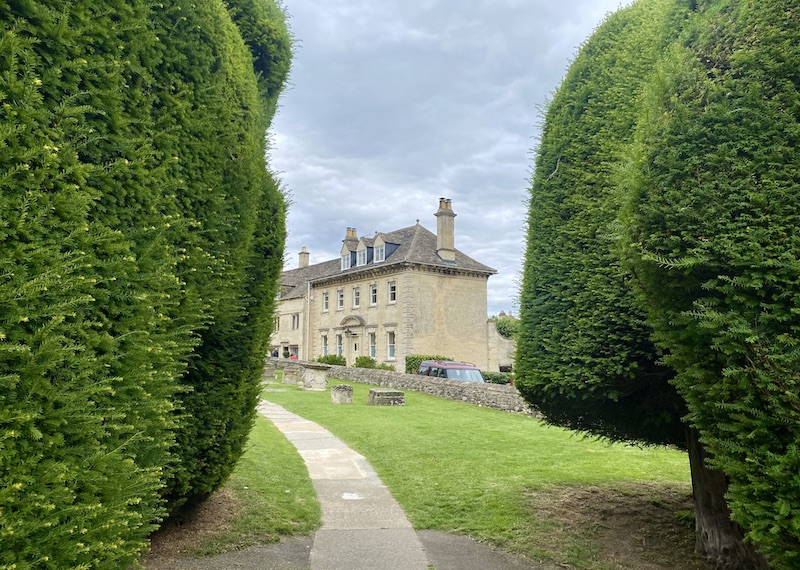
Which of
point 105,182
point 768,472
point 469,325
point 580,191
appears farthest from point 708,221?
point 469,325

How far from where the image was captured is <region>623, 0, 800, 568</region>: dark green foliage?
3.15 metres

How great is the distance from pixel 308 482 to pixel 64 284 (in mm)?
6999

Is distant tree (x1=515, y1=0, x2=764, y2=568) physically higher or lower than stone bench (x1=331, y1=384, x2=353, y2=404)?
higher

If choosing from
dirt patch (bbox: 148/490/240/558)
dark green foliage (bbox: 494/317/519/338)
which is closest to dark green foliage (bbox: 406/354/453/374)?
dark green foliage (bbox: 494/317/519/338)

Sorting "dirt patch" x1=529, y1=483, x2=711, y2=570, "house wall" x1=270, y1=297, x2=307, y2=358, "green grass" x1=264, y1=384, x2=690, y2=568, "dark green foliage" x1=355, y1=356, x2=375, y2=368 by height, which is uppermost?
"house wall" x1=270, y1=297, x2=307, y2=358

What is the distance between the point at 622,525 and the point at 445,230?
1245 inches

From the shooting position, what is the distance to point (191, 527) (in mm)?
6070

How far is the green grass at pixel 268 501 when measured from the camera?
238 inches

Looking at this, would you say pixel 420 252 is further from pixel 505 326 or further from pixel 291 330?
pixel 291 330

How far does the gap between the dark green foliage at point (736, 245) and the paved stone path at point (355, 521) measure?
332 cm

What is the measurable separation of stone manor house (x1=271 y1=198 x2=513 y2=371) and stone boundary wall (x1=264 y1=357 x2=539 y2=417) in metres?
5.95

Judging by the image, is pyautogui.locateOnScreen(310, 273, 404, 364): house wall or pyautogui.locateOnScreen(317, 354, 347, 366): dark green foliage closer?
pyautogui.locateOnScreen(310, 273, 404, 364): house wall

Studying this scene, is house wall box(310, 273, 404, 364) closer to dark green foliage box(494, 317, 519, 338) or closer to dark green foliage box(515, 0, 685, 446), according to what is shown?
dark green foliage box(494, 317, 519, 338)

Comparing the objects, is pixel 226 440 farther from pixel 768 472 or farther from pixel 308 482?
pixel 768 472
